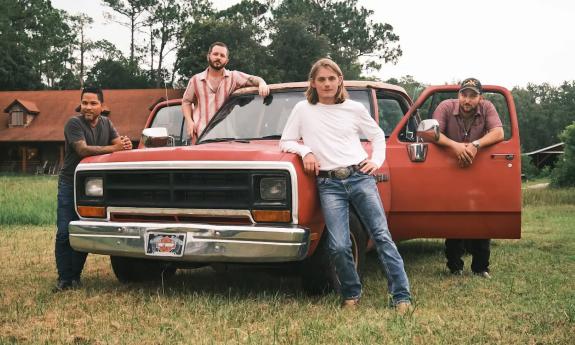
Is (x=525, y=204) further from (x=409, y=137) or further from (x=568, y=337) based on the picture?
(x=568, y=337)

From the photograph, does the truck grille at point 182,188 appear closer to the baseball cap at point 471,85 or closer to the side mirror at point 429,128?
the side mirror at point 429,128

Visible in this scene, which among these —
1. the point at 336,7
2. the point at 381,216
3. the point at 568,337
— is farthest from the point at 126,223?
the point at 336,7

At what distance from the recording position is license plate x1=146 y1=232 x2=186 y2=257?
4.60m

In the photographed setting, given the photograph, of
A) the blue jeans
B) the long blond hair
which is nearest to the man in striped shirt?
the long blond hair

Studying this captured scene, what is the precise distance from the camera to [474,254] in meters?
6.21

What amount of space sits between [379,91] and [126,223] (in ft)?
9.00

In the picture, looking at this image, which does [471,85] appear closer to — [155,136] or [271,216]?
[271,216]

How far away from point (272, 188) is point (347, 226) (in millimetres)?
563

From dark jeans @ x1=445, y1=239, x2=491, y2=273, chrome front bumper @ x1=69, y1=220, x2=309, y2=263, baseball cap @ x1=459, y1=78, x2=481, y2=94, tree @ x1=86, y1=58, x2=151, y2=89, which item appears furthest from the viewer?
tree @ x1=86, y1=58, x2=151, y2=89

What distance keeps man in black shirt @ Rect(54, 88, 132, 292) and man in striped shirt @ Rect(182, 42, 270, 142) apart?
0.90m

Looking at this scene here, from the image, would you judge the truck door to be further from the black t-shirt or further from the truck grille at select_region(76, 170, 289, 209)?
the black t-shirt

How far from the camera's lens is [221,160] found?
459 cm

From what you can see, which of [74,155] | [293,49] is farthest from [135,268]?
[293,49]

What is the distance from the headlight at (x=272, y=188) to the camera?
4.47 meters
